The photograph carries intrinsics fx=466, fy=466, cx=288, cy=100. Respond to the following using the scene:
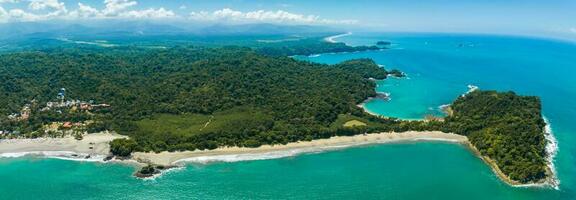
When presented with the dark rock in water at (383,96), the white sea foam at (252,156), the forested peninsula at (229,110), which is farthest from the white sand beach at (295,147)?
the dark rock in water at (383,96)

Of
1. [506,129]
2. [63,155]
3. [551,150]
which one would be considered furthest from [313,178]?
[551,150]

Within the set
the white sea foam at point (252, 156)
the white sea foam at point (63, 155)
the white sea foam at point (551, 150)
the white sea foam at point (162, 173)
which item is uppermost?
the white sea foam at point (63, 155)

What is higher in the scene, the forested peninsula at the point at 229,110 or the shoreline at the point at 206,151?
the forested peninsula at the point at 229,110

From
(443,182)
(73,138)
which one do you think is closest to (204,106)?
(73,138)

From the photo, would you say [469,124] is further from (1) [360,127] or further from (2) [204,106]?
(2) [204,106]

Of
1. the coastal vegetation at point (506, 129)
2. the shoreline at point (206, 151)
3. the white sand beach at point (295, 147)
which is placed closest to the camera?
the coastal vegetation at point (506, 129)

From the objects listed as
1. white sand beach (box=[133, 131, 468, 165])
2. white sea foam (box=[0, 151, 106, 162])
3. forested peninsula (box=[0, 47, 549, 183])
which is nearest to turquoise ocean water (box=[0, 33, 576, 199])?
white sea foam (box=[0, 151, 106, 162])

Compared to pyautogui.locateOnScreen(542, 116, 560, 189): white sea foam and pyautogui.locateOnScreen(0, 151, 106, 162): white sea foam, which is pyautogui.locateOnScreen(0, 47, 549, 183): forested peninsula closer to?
pyautogui.locateOnScreen(542, 116, 560, 189): white sea foam

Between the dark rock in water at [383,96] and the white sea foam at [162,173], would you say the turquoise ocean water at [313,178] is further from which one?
the dark rock in water at [383,96]
